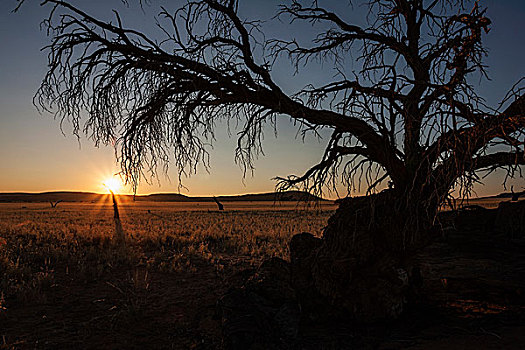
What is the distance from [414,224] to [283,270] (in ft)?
7.24

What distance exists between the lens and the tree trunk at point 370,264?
18.7 feet

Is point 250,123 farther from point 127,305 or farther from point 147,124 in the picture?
point 127,305

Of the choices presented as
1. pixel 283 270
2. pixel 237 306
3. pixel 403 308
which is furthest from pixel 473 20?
pixel 237 306

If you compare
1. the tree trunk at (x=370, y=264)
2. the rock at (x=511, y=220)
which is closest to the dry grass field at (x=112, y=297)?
the tree trunk at (x=370, y=264)

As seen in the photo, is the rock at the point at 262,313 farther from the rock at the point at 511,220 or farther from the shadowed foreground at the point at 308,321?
the rock at the point at 511,220

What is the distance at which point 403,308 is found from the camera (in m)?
5.80

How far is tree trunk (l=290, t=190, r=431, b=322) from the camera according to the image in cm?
571

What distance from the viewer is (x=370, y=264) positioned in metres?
6.02

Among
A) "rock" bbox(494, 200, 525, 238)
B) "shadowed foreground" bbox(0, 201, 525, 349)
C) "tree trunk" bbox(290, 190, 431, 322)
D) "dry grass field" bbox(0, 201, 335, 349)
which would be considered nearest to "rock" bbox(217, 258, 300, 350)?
"shadowed foreground" bbox(0, 201, 525, 349)

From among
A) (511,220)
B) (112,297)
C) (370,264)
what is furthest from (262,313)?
(511,220)

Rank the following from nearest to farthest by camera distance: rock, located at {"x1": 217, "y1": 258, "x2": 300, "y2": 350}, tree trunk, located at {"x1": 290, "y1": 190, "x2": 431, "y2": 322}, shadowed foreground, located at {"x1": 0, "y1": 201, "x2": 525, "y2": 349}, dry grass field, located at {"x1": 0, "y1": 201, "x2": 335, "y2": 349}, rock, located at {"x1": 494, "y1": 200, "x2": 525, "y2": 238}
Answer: rock, located at {"x1": 217, "y1": 258, "x2": 300, "y2": 350}
shadowed foreground, located at {"x1": 0, "y1": 201, "x2": 525, "y2": 349}
dry grass field, located at {"x1": 0, "y1": 201, "x2": 335, "y2": 349}
tree trunk, located at {"x1": 290, "y1": 190, "x2": 431, "y2": 322}
rock, located at {"x1": 494, "y1": 200, "x2": 525, "y2": 238}

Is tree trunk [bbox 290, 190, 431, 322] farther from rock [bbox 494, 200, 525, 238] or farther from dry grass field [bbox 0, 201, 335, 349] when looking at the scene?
rock [bbox 494, 200, 525, 238]

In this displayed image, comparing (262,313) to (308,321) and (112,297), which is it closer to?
(308,321)

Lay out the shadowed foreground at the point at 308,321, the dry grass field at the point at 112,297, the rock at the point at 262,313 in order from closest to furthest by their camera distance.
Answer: the rock at the point at 262,313, the shadowed foreground at the point at 308,321, the dry grass field at the point at 112,297
